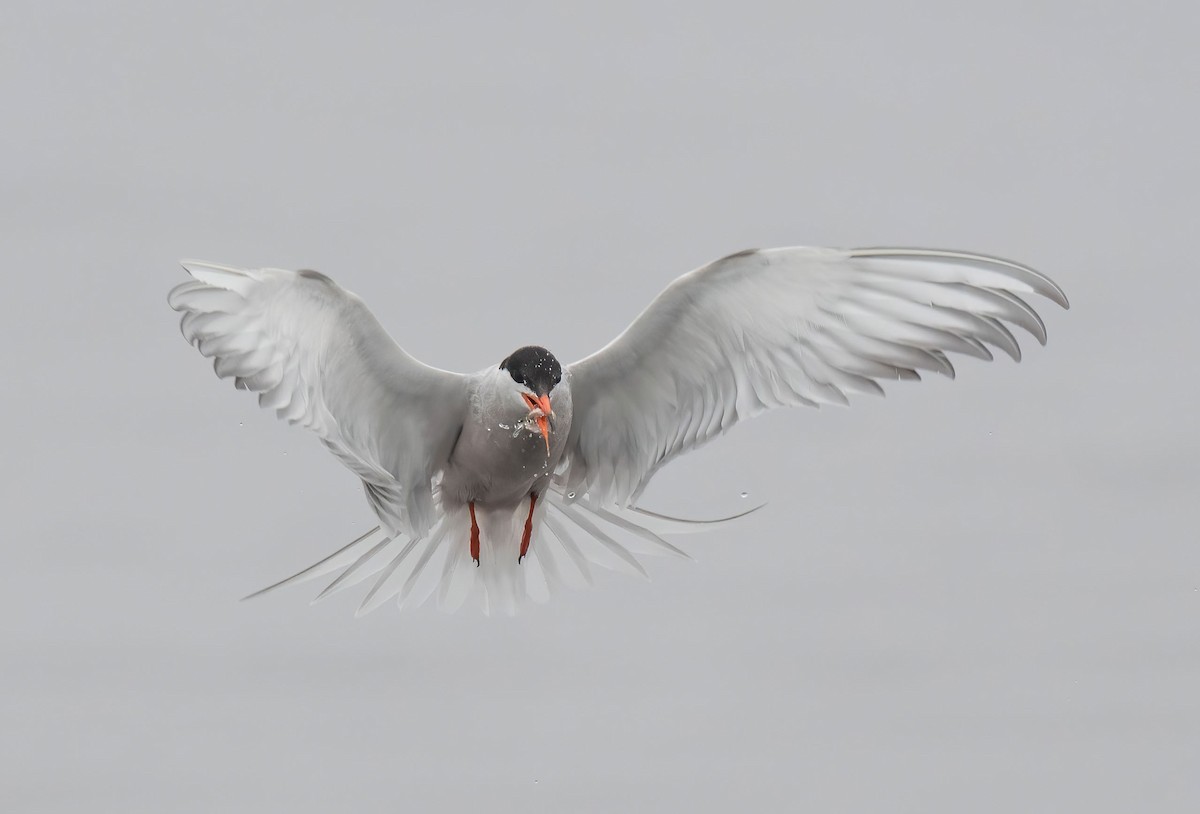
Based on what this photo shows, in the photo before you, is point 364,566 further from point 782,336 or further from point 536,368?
point 782,336

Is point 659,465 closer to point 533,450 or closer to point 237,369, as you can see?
point 533,450

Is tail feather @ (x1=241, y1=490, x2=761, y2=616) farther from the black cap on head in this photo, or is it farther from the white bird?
the black cap on head

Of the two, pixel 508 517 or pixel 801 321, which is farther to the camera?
pixel 508 517

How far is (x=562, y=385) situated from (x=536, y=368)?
267 millimetres

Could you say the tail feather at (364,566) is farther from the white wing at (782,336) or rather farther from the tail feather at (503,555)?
the white wing at (782,336)

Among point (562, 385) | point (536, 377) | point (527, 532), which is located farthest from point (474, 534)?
point (536, 377)

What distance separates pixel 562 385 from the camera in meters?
7.49

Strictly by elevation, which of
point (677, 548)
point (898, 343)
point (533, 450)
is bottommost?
point (677, 548)

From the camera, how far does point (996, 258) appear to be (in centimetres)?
642

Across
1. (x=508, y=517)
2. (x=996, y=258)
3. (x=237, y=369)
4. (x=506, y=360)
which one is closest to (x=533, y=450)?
(x=506, y=360)

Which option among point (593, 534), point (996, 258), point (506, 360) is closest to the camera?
point (996, 258)

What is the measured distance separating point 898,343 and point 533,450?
180 cm

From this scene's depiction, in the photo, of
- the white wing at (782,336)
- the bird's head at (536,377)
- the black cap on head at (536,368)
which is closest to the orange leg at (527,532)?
the white wing at (782,336)

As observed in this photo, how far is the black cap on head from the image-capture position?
7258 mm
